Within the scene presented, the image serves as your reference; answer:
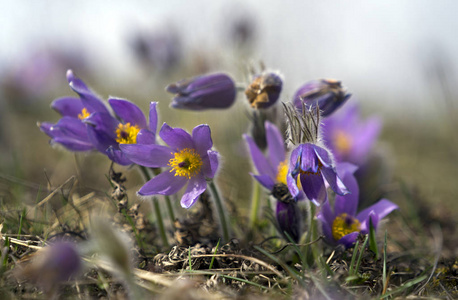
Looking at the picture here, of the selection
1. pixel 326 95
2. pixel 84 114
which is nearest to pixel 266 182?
pixel 326 95

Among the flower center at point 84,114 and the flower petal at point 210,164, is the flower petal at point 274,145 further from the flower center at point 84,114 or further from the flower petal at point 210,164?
the flower center at point 84,114

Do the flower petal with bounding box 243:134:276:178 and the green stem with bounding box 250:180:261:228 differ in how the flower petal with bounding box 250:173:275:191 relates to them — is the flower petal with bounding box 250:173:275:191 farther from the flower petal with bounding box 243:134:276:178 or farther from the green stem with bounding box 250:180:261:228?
the green stem with bounding box 250:180:261:228

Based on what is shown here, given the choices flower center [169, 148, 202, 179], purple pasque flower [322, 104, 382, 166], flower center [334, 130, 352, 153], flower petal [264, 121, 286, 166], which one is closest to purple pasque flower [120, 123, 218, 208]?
flower center [169, 148, 202, 179]

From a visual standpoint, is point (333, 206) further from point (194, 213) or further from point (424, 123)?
point (424, 123)

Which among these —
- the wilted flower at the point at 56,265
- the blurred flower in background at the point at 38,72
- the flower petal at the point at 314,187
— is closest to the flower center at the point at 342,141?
the flower petal at the point at 314,187

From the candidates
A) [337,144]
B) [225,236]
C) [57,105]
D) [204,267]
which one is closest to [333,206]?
[225,236]
